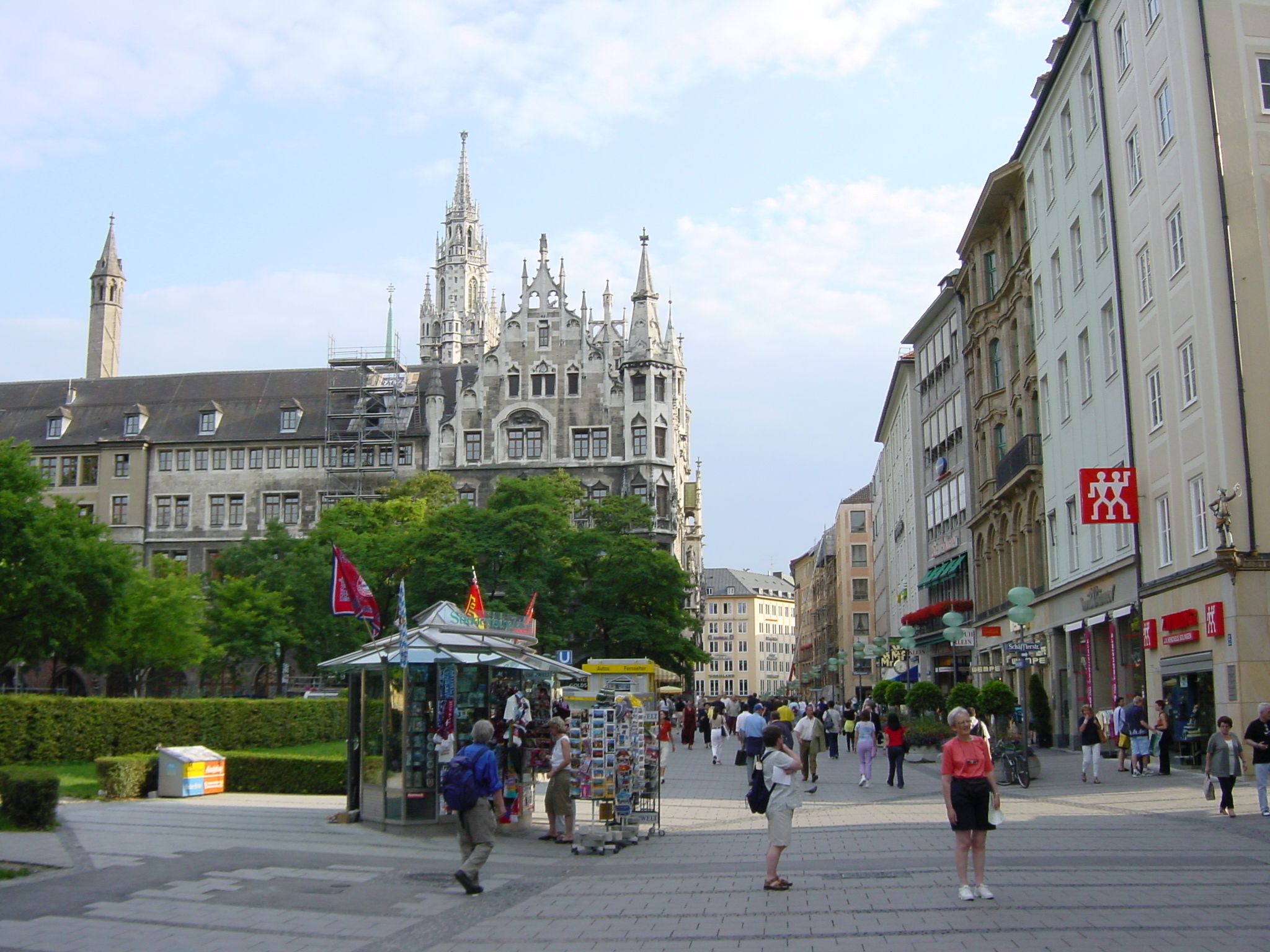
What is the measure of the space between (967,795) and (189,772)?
61.5 ft

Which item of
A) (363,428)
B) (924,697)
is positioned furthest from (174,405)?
(924,697)

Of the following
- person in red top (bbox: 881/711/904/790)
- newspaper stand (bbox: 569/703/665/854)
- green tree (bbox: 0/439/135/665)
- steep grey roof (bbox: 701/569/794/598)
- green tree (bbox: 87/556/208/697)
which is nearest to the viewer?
newspaper stand (bbox: 569/703/665/854)

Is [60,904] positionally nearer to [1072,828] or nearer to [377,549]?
[1072,828]

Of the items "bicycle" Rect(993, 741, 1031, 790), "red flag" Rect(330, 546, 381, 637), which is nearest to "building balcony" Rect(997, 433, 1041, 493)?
"bicycle" Rect(993, 741, 1031, 790)

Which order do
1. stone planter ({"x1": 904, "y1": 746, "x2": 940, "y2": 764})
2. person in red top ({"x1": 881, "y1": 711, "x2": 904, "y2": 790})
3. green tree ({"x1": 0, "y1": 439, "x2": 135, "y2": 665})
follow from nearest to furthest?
person in red top ({"x1": 881, "y1": 711, "x2": 904, "y2": 790}) → stone planter ({"x1": 904, "y1": 746, "x2": 940, "y2": 764}) → green tree ({"x1": 0, "y1": 439, "x2": 135, "y2": 665})

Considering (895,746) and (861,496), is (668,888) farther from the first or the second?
(861,496)

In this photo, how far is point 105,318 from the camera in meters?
104

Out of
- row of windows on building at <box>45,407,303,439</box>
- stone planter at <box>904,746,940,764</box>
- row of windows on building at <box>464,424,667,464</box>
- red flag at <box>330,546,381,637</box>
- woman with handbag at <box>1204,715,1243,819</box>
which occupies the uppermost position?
row of windows on building at <box>45,407,303,439</box>

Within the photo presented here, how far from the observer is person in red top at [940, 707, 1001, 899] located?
41.7ft

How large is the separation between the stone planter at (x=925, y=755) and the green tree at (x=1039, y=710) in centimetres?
322

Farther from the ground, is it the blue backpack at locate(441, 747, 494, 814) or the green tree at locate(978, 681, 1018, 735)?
the green tree at locate(978, 681, 1018, 735)

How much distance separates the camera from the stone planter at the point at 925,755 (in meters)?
37.4

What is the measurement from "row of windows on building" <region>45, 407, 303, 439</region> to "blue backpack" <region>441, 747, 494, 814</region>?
71.9 meters

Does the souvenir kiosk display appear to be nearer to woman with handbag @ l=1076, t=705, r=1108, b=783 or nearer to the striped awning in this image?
woman with handbag @ l=1076, t=705, r=1108, b=783
